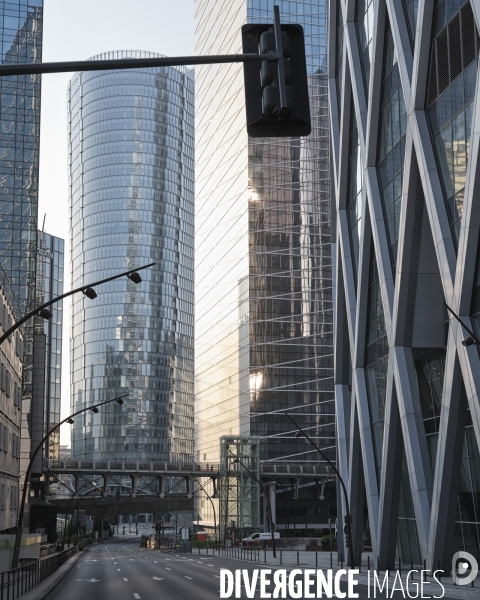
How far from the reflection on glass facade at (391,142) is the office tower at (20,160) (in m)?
71.6

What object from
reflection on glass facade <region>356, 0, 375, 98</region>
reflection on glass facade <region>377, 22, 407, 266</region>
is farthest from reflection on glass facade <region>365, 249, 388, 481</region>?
reflection on glass facade <region>356, 0, 375, 98</region>

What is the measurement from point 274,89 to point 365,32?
38.4m

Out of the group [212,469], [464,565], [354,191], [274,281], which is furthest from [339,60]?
[212,469]

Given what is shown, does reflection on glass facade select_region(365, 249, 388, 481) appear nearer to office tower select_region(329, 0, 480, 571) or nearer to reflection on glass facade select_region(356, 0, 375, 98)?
office tower select_region(329, 0, 480, 571)

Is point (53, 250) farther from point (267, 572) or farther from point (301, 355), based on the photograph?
point (267, 572)

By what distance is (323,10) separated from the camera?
137 meters

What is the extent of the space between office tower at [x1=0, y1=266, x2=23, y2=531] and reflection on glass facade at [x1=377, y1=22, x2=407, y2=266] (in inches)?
815

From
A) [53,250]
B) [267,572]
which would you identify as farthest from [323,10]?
[267,572]

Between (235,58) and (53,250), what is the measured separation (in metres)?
186

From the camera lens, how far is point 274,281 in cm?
12500

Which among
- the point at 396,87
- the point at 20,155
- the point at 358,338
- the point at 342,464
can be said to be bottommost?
the point at 342,464

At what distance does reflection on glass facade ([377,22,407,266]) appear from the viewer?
129ft

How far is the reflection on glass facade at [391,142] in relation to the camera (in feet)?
129

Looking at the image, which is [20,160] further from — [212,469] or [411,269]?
[411,269]
